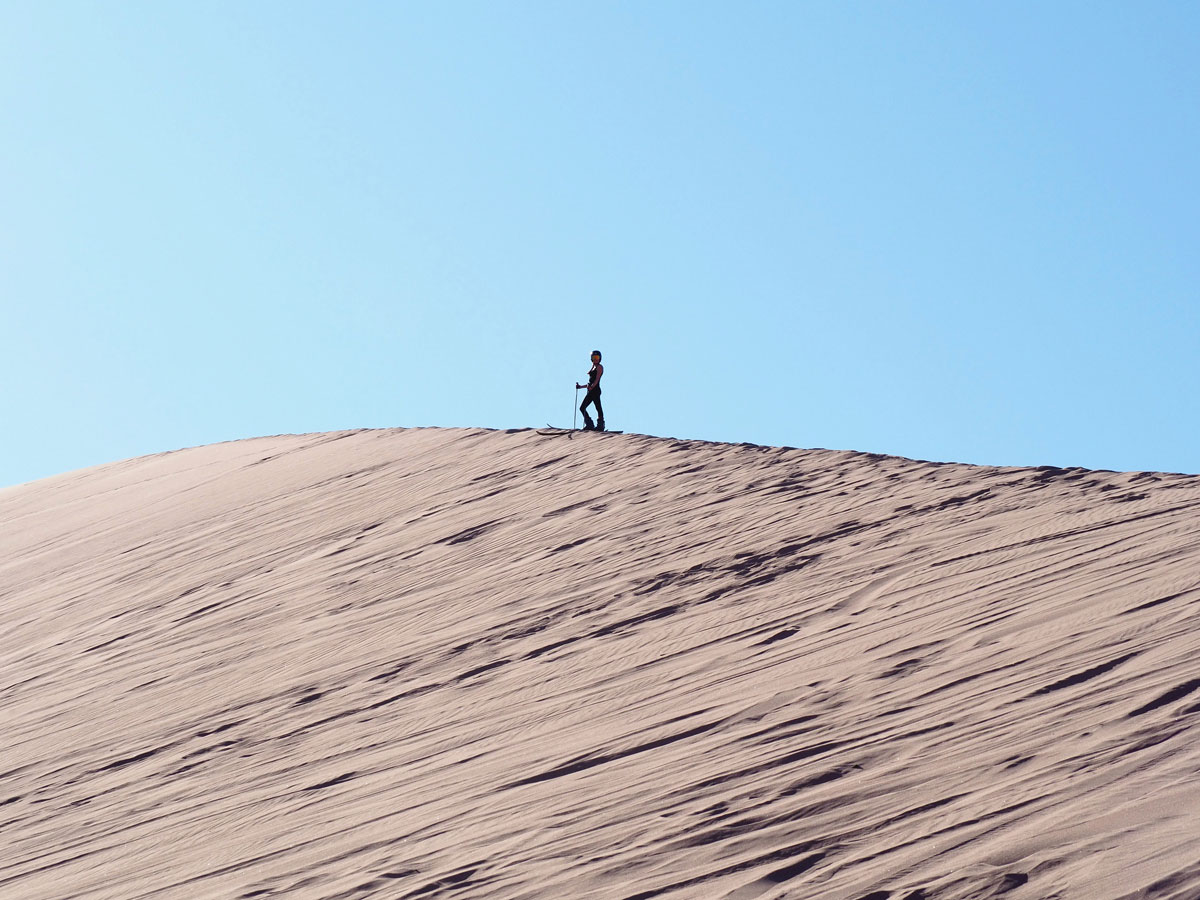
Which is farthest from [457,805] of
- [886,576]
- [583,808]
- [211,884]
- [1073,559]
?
[1073,559]

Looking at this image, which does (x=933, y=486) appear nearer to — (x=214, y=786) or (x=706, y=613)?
(x=706, y=613)

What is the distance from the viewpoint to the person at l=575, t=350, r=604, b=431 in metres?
12.3

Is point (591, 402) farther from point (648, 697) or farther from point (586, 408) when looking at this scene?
point (648, 697)

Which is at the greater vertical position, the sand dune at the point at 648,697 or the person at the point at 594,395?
the person at the point at 594,395

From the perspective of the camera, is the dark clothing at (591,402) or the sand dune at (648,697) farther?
the dark clothing at (591,402)

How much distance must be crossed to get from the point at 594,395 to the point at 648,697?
7.11 meters

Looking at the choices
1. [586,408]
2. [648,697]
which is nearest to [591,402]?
[586,408]

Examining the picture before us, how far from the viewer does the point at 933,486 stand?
8.59m

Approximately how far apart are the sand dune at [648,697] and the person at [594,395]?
1.79m

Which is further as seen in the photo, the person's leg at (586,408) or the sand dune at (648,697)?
the person's leg at (586,408)

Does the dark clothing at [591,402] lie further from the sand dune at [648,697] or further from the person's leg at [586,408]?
the sand dune at [648,697]

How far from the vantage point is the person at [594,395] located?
40.2 ft

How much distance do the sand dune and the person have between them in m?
1.79

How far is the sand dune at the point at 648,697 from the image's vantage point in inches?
162
